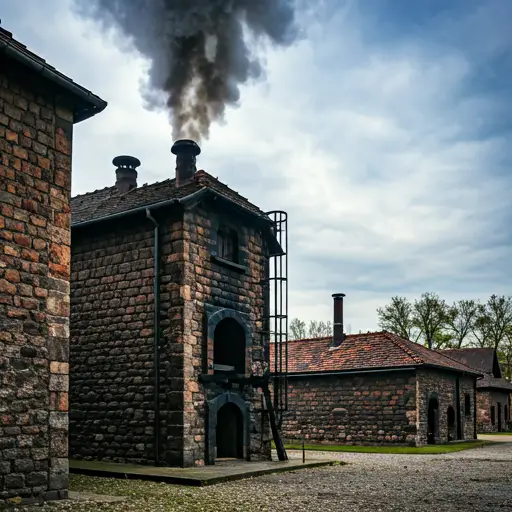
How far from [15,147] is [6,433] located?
3.84m

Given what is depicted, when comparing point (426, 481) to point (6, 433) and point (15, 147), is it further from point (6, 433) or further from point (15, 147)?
point (15, 147)

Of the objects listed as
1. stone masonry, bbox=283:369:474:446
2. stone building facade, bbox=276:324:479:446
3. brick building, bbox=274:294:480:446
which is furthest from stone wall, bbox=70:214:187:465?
brick building, bbox=274:294:480:446

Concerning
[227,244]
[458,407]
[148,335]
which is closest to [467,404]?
[458,407]

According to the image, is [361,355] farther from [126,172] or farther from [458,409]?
[126,172]

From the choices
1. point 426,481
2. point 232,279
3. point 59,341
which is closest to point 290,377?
point 232,279

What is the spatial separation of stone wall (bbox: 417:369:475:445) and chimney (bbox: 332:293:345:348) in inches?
153

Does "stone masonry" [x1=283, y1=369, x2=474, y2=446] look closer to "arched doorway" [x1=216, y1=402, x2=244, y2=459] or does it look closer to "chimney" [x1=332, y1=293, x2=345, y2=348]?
"chimney" [x1=332, y1=293, x2=345, y2=348]

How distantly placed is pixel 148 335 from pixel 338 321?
13.6 m

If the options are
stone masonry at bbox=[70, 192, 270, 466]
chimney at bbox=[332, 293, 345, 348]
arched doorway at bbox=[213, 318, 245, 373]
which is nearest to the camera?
stone masonry at bbox=[70, 192, 270, 466]

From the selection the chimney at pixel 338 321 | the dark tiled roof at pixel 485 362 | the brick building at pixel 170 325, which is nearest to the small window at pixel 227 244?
the brick building at pixel 170 325

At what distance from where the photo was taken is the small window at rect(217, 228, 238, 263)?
15000 millimetres

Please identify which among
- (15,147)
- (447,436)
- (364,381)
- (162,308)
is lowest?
(447,436)

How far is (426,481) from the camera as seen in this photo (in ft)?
38.4

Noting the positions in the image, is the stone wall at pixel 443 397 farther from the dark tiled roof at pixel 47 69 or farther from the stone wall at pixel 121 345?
the dark tiled roof at pixel 47 69
